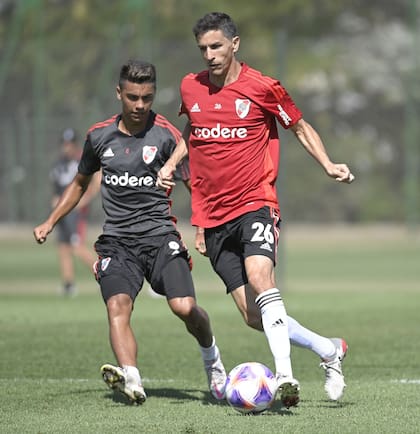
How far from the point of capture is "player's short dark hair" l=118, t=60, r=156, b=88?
7.70 meters

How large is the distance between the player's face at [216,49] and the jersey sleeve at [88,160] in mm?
1099

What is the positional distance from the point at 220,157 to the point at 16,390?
2079 mm

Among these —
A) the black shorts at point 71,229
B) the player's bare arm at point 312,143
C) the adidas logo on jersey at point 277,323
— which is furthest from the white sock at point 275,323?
the black shorts at point 71,229

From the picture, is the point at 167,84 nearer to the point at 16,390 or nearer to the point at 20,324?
the point at 20,324

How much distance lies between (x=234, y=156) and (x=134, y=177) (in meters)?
0.77

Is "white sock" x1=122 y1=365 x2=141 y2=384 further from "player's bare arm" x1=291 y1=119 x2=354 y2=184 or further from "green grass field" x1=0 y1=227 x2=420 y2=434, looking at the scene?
"player's bare arm" x1=291 y1=119 x2=354 y2=184

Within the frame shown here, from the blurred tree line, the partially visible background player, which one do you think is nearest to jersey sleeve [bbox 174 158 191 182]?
the partially visible background player

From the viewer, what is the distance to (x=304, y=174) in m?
25.8

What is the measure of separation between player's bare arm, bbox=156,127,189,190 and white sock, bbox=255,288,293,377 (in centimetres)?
93

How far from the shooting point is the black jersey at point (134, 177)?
309 inches

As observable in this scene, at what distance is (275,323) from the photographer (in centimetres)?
702

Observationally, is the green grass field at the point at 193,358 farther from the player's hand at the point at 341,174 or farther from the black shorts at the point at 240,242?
the player's hand at the point at 341,174

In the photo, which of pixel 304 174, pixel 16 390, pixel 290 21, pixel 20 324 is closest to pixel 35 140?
pixel 304 174

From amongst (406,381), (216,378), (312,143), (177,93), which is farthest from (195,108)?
(177,93)
